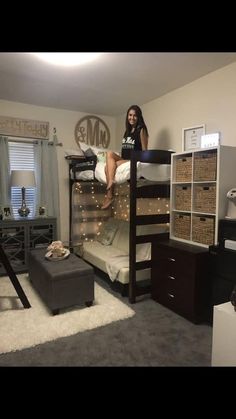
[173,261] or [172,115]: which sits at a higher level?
[172,115]

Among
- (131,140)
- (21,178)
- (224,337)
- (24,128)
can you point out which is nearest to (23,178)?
(21,178)

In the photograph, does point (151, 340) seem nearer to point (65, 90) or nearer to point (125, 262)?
A: point (125, 262)

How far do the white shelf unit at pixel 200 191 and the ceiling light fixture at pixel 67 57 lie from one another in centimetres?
121

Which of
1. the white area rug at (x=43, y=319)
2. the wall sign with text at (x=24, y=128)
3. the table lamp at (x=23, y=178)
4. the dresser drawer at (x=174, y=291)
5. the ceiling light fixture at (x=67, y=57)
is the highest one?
the ceiling light fixture at (x=67, y=57)

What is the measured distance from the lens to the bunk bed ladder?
2.56 metres

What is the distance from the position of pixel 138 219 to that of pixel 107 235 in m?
1.31

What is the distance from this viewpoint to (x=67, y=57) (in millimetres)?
2262

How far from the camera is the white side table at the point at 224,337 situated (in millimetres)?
1488

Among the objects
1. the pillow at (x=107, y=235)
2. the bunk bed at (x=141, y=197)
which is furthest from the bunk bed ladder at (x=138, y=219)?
the pillow at (x=107, y=235)

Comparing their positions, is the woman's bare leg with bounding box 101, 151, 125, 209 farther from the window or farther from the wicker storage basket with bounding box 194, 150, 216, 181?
the window

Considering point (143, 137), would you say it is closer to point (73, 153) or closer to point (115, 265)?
point (73, 153)

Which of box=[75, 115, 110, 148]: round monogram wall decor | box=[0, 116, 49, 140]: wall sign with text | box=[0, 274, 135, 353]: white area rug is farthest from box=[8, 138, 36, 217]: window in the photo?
box=[0, 274, 135, 353]: white area rug

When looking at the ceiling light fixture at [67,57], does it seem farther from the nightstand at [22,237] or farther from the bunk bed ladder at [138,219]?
the nightstand at [22,237]
